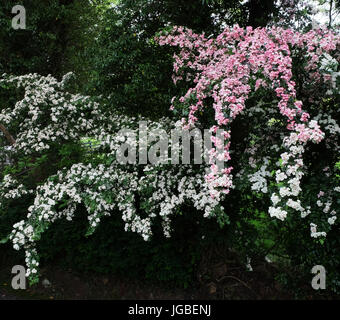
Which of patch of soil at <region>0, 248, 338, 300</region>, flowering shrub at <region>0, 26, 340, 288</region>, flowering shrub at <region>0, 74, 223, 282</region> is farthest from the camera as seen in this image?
patch of soil at <region>0, 248, 338, 300</region>

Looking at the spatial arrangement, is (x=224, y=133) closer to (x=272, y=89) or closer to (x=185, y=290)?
(x=272, y=89)

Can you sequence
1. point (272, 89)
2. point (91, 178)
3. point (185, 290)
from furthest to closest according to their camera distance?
1. point (185, 290)
2. point (91, 178)
3. point (272, 89)

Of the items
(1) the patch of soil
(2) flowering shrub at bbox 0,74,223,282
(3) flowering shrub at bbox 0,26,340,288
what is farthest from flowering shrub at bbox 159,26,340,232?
(1) the patch of soil

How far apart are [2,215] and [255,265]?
4288 millimetres

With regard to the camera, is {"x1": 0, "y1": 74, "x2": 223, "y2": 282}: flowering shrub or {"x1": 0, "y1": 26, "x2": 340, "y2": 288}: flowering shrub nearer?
{"x1": 0, "y1": 26, "x2": 340, "y2": 288}: flowering shrub

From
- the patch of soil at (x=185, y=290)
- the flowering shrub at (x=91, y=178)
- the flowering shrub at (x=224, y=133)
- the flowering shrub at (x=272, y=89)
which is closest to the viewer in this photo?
the flowering shrub at (x=272, y=89)

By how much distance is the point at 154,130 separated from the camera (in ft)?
13.2

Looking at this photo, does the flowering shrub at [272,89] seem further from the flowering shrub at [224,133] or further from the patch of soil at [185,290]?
the patch of soil at [185,290]

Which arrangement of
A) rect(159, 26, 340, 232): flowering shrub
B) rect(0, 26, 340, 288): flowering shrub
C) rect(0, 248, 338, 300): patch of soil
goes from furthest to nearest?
rect(0, 248, 338, 300): patch of soil
rect(0, 26, 340, 288): flowering shrub
rect(159, 26, 340, 232): flowering shrub

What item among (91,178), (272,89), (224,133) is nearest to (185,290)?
(91,178)

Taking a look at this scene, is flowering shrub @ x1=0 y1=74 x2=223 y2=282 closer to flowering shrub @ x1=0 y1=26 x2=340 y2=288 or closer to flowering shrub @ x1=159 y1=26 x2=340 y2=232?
flowering shrub @ x1=0 y1=26 x2=340 y2=288

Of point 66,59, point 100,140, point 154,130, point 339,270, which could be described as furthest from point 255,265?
point 66,59

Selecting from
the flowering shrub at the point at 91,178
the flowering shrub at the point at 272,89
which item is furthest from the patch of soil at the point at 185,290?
the flowering shrub at the point at 272,89

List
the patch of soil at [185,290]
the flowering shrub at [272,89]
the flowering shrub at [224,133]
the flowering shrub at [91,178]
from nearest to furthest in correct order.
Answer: the flowering shrub at [272,89] < the flowering shrub at [224,133] < the flowering shrub at [91,178] < the patch of soil at [185,290]
